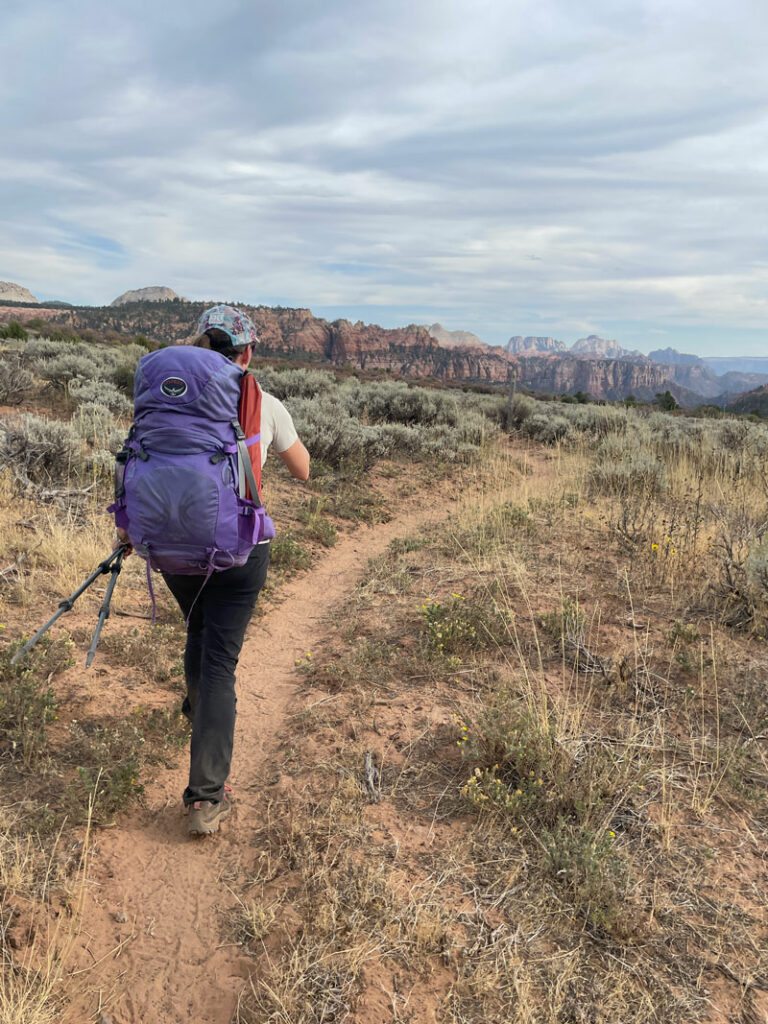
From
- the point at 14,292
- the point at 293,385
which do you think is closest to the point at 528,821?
the point at 293,385

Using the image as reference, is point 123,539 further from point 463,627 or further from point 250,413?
point 463,627

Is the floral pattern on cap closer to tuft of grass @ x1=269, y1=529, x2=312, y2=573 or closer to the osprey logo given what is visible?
the osprey logo

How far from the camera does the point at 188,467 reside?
219 centimetres

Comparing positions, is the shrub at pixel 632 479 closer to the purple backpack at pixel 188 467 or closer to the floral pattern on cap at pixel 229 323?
the floral pattern on cap at pixel 229 323

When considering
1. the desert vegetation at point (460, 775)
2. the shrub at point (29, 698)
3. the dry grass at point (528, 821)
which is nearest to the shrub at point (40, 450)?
the desert vegetation at point (460, 775)

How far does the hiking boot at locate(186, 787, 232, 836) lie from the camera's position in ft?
8.74

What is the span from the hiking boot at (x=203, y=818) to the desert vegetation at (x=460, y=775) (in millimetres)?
194

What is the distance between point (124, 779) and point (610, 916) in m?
2.22

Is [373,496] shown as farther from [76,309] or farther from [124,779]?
[76,309]

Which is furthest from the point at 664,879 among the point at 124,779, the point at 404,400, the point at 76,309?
the point at 76,309

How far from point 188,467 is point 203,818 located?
1.66 metres

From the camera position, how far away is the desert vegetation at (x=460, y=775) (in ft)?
6.68

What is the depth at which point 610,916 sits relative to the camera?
216 centimetres

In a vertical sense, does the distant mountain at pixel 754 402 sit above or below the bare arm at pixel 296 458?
above
